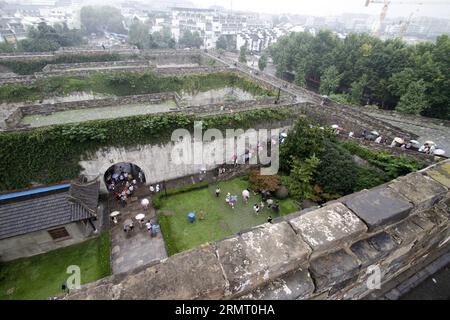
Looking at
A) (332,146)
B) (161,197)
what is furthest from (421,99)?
(161,197)

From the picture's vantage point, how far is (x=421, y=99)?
2562 cm

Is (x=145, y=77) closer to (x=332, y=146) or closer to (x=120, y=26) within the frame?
(x=332, y=146)

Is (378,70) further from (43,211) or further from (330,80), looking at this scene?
(43,211)

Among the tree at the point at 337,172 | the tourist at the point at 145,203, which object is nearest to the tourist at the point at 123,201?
the tourist at the point at 145,203

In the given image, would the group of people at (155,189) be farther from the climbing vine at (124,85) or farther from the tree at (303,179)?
the climbing vine at (124,85)

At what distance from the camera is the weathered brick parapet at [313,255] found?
2848 mm

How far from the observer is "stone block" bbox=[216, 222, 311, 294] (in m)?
2.92

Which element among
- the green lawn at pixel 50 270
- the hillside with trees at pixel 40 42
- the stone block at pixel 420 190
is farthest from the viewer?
the hillside with trees at pixel 40 42

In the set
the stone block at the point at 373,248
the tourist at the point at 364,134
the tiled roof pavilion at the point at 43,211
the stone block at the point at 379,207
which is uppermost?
the stone block at the point at 379,207

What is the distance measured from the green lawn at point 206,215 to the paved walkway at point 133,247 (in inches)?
26.1

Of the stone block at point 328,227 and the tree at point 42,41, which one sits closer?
the stone block at point 328,227

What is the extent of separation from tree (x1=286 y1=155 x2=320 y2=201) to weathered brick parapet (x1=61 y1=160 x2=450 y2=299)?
11.7 metres

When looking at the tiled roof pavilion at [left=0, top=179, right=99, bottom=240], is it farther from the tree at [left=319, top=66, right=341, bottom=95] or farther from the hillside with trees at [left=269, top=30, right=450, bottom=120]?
the tree at [left=319, top=66, right=341, bottom=95]

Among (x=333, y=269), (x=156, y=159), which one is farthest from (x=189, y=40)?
(x=333, y=269)
